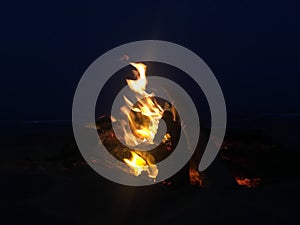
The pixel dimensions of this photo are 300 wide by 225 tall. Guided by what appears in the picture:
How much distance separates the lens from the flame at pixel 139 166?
5.30 metres

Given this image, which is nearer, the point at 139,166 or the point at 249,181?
the point at 139,166

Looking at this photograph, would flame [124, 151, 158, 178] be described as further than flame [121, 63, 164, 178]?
No

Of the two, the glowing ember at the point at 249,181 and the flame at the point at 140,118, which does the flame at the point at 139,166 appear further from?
the glowing ember at the point at 249,181

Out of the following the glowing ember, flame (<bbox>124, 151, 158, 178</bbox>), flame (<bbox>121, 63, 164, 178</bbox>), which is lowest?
the glowing ember

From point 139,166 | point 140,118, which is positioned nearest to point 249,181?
point 139,166

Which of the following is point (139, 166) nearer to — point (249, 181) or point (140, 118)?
point (140, 118)

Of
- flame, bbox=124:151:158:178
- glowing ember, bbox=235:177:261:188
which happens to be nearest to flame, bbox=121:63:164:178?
flame, bbox=124:151:158:178

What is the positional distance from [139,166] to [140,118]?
853mm

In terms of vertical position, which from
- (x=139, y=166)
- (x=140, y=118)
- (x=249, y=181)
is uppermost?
(x=140, y=118)

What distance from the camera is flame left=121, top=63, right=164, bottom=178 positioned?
5.51m

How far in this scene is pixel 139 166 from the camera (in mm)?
5449

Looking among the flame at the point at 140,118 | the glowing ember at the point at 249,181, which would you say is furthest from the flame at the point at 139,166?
the glowing ember at the point at 249,181

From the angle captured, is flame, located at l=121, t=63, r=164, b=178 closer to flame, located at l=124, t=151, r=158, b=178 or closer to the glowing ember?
flame, located at l=124, t=151, r=158, b=178

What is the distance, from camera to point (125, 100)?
5.74 metres
